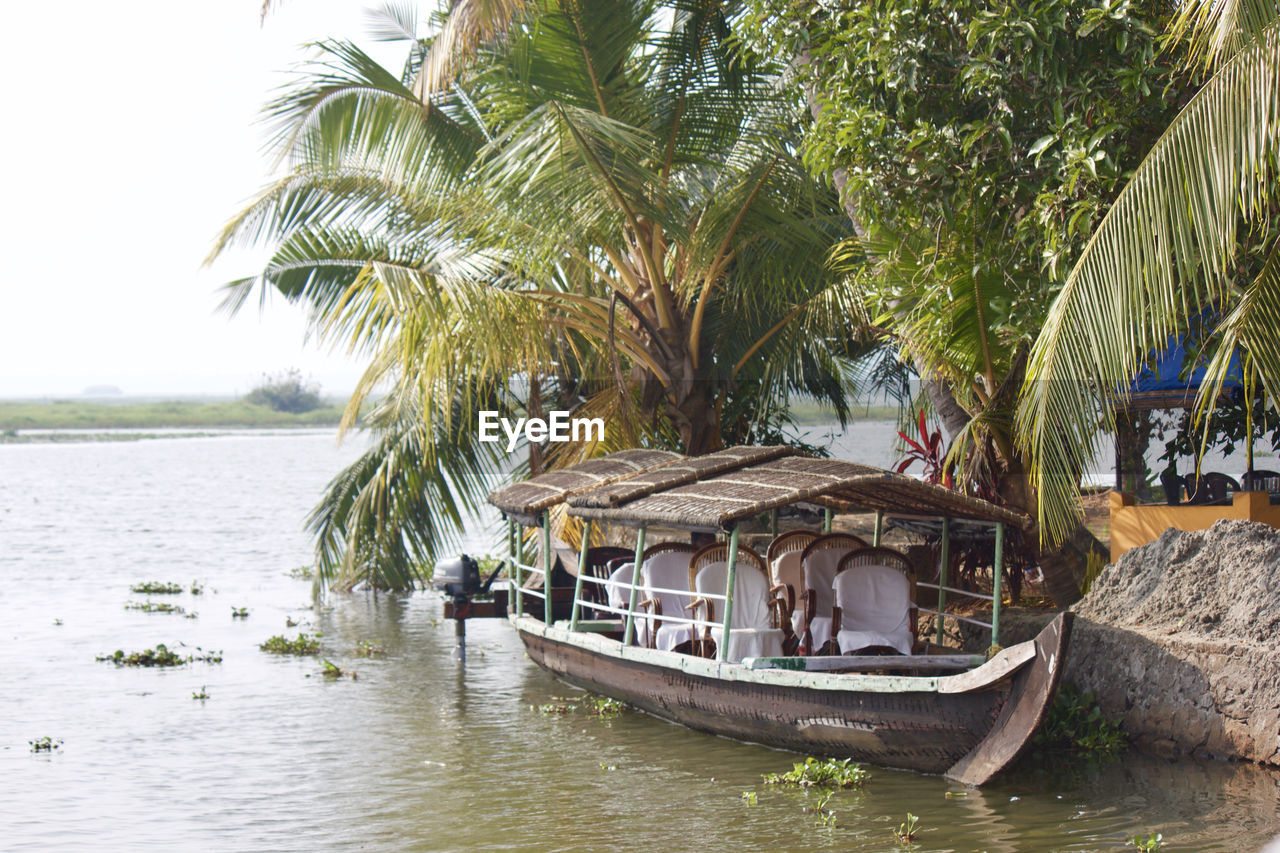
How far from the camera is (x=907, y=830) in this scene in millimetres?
7836

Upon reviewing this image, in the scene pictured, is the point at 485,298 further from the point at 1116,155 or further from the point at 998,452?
the point at 1116,155

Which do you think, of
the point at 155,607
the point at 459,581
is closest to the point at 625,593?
the point at 459,581

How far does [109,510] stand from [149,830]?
40.5 metres

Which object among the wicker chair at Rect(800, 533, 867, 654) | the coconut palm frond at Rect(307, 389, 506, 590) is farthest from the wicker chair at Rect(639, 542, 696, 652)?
the coconut palm frond at Rect(307, 389, 506, 590)

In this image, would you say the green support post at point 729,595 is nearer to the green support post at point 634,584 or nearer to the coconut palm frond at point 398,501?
the green support post at point 634,584

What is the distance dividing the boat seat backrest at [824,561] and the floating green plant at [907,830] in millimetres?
2953

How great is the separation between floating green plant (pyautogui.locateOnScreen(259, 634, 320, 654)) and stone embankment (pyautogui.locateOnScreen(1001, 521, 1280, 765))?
9.64 meters

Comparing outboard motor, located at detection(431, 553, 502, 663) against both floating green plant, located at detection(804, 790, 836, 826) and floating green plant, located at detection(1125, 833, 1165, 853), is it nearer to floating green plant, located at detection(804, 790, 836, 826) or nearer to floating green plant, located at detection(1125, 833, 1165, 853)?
floating green plant, located at detection(804, 790, 836, 826)

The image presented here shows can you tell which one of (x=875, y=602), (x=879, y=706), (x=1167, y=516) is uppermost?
(x=1167, y=516)

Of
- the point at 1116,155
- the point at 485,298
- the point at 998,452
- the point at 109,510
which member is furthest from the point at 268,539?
the point at 1116,155

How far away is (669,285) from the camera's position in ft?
49.4

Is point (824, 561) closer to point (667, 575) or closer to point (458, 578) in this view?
point (667, 575)

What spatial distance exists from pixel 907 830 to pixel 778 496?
2.65m

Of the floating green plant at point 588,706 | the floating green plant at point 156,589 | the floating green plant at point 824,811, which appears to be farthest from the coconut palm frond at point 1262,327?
the floating green plant at point 156,589
